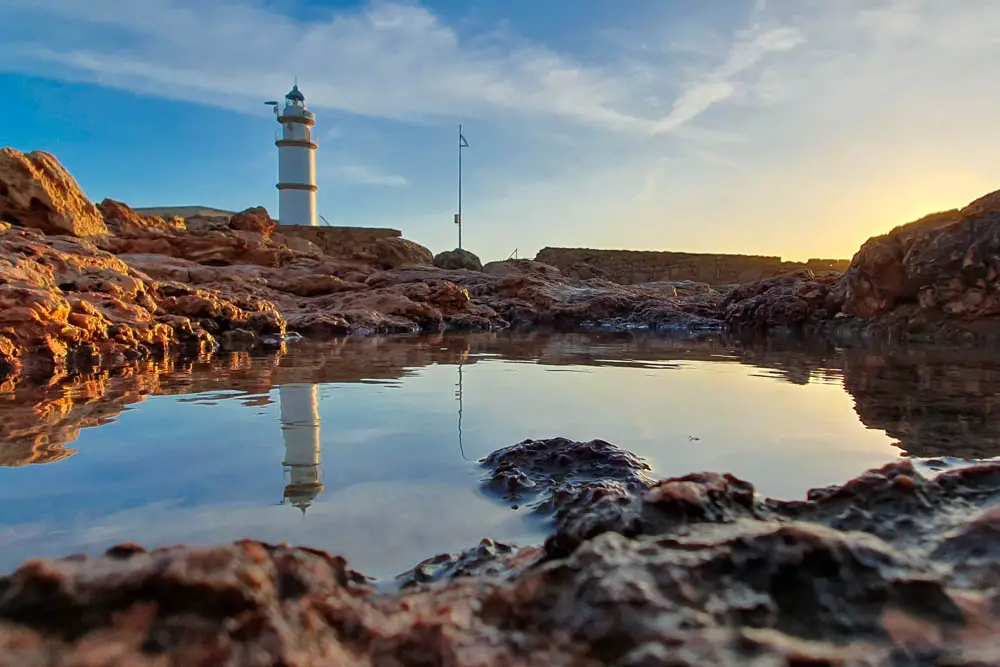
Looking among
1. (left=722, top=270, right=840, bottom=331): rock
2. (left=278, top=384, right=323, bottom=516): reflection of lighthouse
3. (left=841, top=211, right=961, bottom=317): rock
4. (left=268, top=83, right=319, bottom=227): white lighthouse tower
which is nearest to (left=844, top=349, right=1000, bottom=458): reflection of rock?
(left=278, top=384, right=323, bottom=516): reflection of lighthouse

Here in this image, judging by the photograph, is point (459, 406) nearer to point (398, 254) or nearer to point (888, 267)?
point (888, 267)

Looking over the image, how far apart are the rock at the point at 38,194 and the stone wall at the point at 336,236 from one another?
10.8m

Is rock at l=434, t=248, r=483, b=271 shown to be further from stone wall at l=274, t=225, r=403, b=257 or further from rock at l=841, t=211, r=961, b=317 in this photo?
rock at l=841, t=211, r=961, b=317

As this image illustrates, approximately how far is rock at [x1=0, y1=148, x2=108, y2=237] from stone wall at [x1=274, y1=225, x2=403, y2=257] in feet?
35.3

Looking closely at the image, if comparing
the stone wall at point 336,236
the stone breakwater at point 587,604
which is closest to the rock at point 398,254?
the stone wall at point 336,236

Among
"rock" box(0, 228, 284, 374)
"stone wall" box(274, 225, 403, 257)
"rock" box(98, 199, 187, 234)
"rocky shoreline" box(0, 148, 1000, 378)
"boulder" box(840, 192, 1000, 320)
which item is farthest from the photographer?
"stone wall" box(274, 225, 403, 257)

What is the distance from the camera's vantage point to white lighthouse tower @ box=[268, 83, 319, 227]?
102 ft

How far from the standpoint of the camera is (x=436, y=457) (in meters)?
2.15

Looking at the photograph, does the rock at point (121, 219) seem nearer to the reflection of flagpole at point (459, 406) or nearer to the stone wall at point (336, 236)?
the stone wall at point (336, 236)

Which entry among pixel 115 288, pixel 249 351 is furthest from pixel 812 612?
pixel 115 288

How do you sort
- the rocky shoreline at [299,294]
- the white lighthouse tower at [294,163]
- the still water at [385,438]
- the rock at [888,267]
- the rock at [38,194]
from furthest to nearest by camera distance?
the white lighthouse tower at [294,163], the rock at [38,194], the rock at [888,267], the rocky shoreline at [299,294], the still water at [385,438]

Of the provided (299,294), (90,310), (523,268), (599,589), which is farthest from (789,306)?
(599,589)

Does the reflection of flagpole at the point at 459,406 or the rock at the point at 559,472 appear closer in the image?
the rock at the point at 559,472

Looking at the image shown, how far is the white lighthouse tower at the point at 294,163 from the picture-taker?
102 ft
